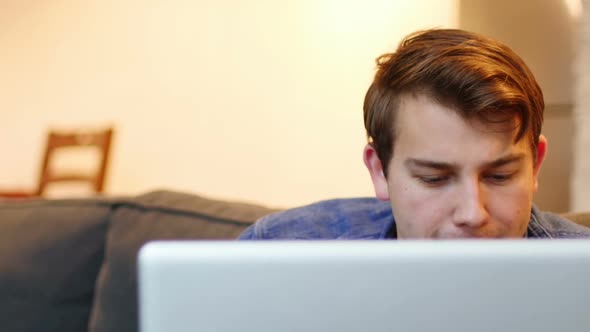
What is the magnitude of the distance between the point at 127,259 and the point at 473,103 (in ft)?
2.11

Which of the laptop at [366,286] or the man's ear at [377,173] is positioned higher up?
the laptop at [366,286]

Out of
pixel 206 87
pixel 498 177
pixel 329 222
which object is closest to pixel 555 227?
pixel 498 177

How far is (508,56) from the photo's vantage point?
89 cm

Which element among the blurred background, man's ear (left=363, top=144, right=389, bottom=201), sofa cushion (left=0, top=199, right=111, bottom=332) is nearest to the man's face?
man's ear (left=363, top=144, right=389, bottom=201)

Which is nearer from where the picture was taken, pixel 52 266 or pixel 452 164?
pixel 452 164

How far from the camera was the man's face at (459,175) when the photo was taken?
0.79 metres

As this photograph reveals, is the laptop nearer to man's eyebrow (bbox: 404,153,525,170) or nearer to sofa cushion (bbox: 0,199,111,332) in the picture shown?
man's eyebrow (bbox: 404,153,525,170)

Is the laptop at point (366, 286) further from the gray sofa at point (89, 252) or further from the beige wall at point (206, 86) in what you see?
the beige wall at point (206, 86)

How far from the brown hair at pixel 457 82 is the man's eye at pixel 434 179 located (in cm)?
8

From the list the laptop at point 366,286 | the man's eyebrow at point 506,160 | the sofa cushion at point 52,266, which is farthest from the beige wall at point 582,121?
the laptop at point 366,286

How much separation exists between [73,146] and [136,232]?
2.36 metres

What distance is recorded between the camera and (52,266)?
1176mm

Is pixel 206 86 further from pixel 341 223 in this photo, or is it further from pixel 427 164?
pixel 427 164

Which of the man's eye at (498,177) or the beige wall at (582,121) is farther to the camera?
the beige wall at (582,121)
